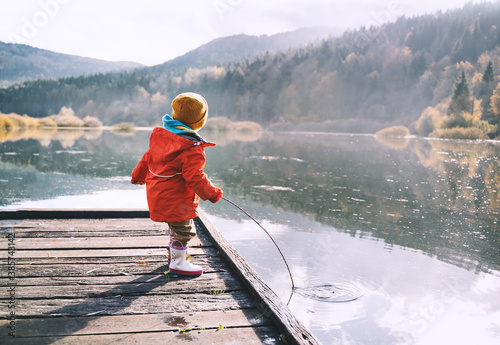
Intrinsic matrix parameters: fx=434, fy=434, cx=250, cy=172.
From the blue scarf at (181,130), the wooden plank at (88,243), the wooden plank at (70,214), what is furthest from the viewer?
the wooden plank at (70,214)

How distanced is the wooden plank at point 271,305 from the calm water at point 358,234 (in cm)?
107

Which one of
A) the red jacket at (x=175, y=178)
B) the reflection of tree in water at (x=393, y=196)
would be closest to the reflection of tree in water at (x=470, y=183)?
the reflection of tree in water at (x=393, y=196)

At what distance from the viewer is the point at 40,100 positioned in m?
103

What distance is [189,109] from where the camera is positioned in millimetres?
3332

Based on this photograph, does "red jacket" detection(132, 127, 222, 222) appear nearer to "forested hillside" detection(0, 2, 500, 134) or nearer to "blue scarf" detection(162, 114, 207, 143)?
"blue scarf" detection(162, 114, 207, 143)

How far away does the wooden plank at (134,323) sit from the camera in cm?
231

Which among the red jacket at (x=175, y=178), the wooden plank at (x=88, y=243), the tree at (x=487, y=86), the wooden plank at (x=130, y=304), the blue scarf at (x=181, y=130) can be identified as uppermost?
the tree at (x=487, y=86)

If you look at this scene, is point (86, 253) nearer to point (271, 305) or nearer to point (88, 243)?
point (88, 243)

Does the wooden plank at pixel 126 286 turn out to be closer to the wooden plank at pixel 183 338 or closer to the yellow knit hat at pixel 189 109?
the wooden plank at pixel 183 338

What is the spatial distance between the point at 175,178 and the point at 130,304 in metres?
0.98

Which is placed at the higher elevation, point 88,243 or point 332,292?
point 88,243

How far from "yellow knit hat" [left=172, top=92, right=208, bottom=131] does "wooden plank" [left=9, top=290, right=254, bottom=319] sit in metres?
1.30

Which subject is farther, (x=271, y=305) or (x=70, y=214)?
(x=70, y=214)

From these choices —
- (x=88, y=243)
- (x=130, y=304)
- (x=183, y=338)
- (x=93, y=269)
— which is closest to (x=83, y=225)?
(x=88, y=243)
